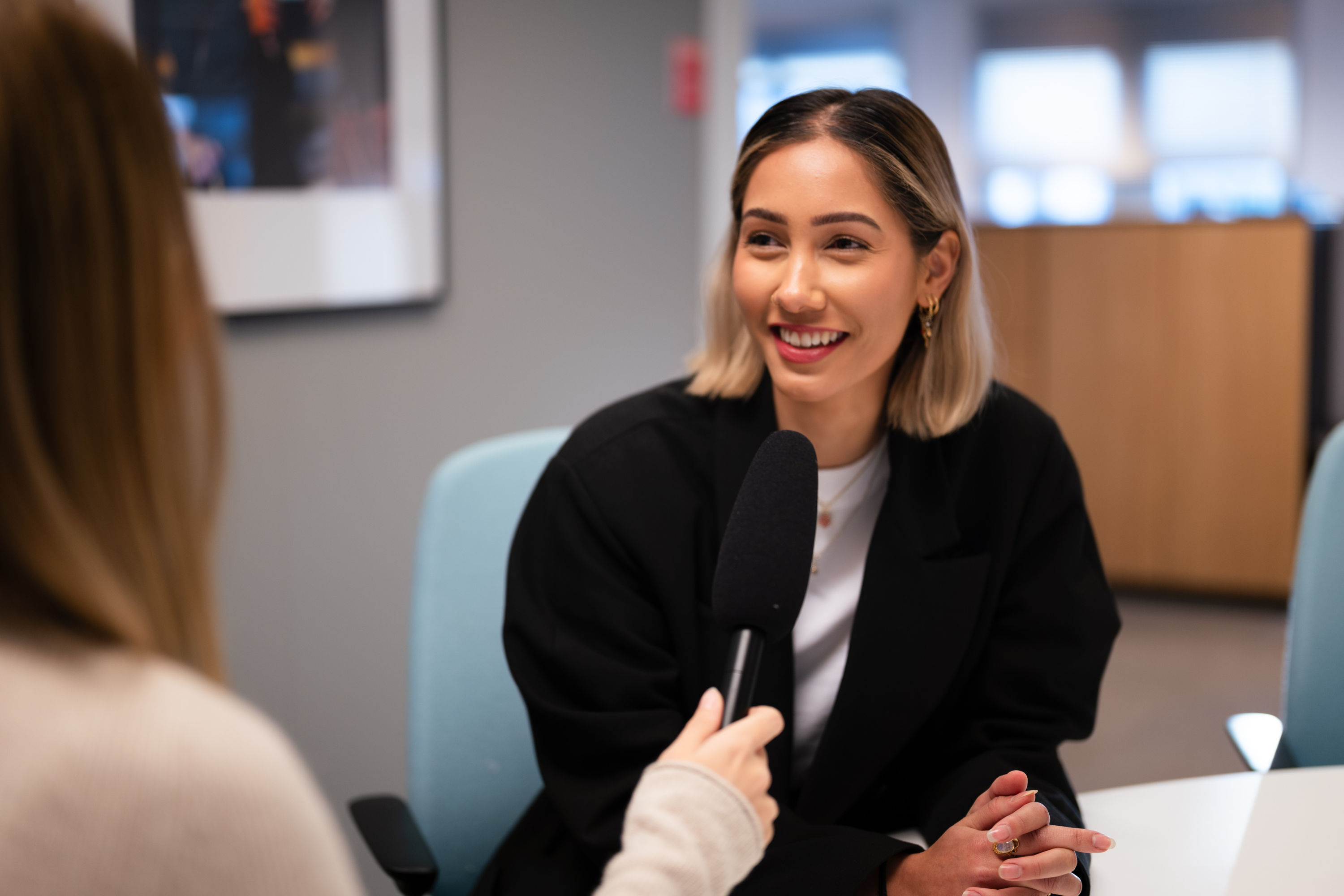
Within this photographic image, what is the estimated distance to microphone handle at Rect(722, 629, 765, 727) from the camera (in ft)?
2.56

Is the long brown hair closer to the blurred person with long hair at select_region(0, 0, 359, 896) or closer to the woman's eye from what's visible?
the blurred person with long hair at select_region(0, 0, 359, 896)

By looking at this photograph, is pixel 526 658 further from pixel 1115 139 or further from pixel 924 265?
pixel 1115 139

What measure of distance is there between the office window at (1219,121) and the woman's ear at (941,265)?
18.0 ft

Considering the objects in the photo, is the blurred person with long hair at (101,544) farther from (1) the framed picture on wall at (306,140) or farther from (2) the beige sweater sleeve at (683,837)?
(1) the framed picture on wall at (306,140)

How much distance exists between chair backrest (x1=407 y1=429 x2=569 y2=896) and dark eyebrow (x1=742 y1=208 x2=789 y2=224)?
0.44 m

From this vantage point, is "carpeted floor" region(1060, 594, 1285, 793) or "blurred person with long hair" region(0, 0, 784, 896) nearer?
"blurred person with long hair" region(0, 0, 784, 896)

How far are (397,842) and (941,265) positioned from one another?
0.90 meters

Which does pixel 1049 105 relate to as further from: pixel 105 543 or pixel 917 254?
pixel 105 543

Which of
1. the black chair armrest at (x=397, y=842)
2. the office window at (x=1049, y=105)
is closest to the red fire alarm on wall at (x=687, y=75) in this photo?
the black chair armrest at (x=397, y=842)

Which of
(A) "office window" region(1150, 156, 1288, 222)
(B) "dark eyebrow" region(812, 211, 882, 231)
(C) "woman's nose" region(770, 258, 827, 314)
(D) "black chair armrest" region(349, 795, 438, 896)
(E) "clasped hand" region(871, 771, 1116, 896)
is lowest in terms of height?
(D) "black chair armrest" region(349, 795, 438, 896)

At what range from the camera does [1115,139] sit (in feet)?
22.3

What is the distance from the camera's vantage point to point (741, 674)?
0.79 m

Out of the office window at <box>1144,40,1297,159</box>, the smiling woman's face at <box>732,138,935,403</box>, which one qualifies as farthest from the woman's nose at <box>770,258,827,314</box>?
the office window at <box>1144,40,1297,159</box>

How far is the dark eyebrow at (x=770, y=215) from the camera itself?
129 cm
